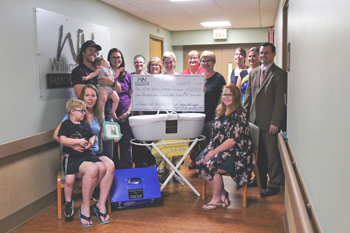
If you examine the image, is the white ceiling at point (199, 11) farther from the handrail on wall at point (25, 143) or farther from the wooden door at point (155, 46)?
the handrail on wall at point (25, 143)

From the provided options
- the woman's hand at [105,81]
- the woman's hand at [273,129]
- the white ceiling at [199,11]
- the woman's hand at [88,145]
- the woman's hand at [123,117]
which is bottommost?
the woman's hand at [88,145]

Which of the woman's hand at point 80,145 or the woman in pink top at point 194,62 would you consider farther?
the woman in pink top at point 194,62

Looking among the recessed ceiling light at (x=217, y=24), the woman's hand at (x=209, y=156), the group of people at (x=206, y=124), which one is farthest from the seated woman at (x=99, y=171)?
the recessed ceiling light at (x=217, y=24)

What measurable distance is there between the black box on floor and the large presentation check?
721mm

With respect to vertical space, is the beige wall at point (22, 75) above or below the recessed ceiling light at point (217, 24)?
below

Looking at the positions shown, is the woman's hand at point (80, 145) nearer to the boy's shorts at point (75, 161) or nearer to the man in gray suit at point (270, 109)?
the boy's shorts at point (75, 161)

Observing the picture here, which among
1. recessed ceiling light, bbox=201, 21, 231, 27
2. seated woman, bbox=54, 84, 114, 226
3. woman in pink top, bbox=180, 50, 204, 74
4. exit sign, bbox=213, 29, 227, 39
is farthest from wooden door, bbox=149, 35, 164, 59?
seated woman, bbox=54, 84, 114, 226

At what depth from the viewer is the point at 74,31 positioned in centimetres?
373

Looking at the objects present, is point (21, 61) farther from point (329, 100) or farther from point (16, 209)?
point (329, 100)

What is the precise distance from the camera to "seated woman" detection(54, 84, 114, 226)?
9.29ft

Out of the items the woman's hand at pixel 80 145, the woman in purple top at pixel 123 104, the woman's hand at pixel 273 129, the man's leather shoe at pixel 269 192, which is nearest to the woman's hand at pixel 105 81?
the woman in purple top at pixel 123 104

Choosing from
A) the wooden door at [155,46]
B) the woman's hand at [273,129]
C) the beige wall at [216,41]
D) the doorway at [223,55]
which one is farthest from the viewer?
the doorway at [223,55]

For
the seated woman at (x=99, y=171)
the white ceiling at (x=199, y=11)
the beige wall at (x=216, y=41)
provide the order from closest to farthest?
1. the seated woman at (x=99, y=171)
2. the white ceiling at (x=199, y=11)
3. the beige wall at (x=216, y=41)

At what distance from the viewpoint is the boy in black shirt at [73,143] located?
2832 mm
